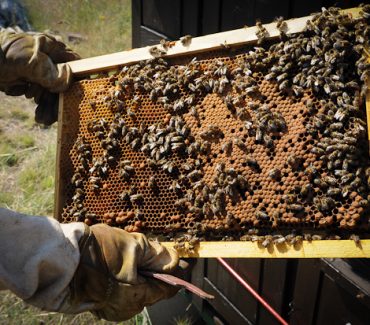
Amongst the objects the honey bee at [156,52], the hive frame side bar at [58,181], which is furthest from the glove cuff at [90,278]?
the honey bee at [156,52]

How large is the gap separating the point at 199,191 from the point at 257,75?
90 centimetres

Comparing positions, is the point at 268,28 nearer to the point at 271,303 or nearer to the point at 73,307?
the point at 73,307

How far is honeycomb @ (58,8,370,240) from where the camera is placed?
2.74m

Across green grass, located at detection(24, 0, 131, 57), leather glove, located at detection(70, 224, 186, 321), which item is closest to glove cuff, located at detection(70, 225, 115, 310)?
leather glove, located at detection(70, 224, 186, 321)

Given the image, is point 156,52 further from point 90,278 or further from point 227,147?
point 90,278

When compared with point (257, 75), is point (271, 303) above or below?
below

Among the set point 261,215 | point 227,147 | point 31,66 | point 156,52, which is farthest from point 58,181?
point 261,215

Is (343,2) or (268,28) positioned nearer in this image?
(268,28)

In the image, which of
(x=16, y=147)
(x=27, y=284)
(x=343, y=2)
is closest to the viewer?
(x=27, y=284)

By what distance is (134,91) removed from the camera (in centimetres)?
344

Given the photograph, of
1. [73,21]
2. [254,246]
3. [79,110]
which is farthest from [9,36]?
[73,21]

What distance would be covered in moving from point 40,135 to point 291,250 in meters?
7.51

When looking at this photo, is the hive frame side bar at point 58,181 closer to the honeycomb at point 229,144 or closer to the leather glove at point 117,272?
the honeycomb at point 229,144

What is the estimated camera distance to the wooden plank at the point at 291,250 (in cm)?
256
